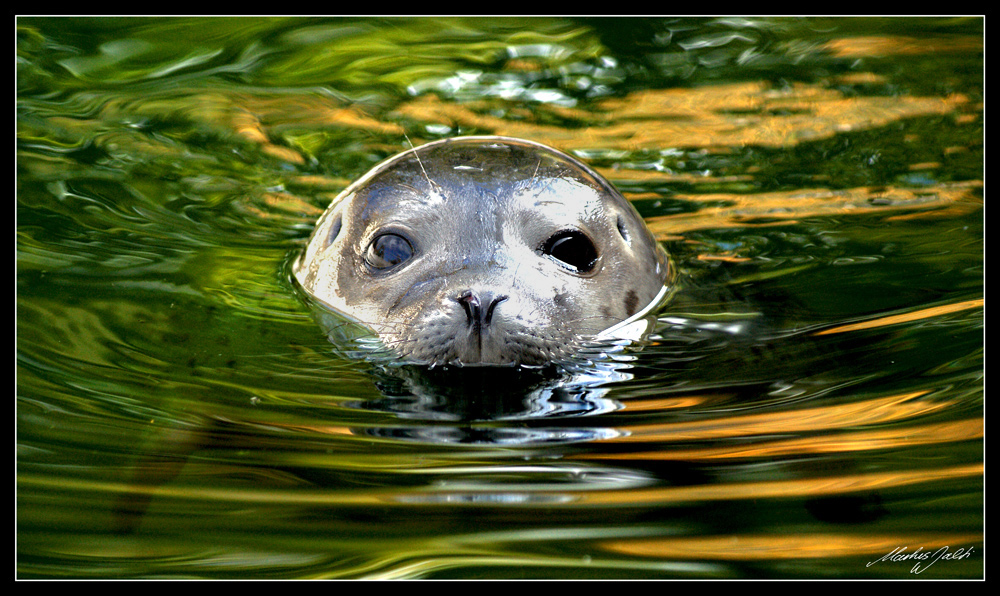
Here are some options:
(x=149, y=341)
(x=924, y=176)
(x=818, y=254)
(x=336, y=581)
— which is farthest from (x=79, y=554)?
(x=924, y=176)

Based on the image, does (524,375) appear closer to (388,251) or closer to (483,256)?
(483,256)

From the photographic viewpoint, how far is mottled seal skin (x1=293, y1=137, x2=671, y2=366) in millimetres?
3332

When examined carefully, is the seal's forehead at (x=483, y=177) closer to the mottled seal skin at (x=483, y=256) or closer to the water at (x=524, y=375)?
the mottled seal skin at (x=483, y=256)

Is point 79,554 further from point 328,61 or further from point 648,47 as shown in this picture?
point 648,47

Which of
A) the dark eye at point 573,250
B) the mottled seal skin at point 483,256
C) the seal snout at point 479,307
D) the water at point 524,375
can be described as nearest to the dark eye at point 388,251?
the mottled seal skin at point 483,256

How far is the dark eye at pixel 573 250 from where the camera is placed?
3830 millimetres

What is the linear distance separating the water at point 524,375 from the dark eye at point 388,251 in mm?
352

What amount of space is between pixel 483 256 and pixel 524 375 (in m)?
0.47

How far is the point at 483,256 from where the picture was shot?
3.60m

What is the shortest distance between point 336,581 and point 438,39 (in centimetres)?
606
